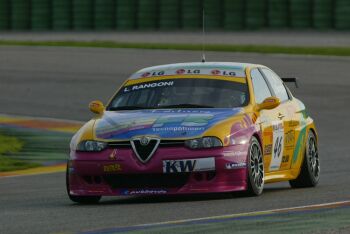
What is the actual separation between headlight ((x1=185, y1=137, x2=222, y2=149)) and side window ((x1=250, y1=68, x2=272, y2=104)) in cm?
132

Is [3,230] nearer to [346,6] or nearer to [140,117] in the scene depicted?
[140,117]

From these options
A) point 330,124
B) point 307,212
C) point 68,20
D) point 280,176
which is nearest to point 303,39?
point 68,20

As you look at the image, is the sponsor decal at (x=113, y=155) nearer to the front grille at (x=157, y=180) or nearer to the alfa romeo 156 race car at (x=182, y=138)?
the alfa romeo 156 race car at (x=182, y=138)

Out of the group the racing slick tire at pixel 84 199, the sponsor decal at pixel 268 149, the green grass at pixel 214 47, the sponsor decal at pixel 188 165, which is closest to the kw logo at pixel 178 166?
the sponsor decal at pixel 188 165

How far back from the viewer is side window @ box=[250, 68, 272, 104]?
11.9 m

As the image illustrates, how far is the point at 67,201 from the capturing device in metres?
11.2

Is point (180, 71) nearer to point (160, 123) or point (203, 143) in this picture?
point (160, 123)

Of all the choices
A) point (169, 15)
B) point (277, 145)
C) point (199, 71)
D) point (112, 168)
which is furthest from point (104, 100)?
point (112, 168)

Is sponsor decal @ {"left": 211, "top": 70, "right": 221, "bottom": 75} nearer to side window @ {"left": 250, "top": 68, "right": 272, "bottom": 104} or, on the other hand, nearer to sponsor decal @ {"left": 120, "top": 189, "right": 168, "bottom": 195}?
side window @ {"left": 250, "top": 68, "right": 272, "bottom": 104}

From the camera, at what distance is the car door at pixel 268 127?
450 inches

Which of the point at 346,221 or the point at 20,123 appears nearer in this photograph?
the point at 346,221

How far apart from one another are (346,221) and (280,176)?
368 centimetres

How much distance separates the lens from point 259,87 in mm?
12094

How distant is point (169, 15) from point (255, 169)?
27222 mm
